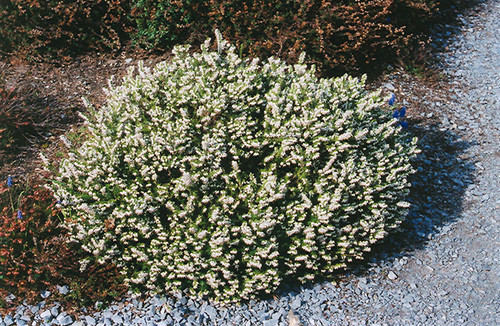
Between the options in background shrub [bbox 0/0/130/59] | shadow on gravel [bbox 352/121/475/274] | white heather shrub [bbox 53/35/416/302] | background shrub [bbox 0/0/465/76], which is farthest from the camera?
background shrub [bbox 0/0/130/59]

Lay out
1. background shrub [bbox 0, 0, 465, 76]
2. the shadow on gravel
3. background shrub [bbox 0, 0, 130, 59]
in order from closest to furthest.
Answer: the shadow on gravel < background shrub [bbox 0, 0, 465, 76] < background shrub [bbox 0, 0, 130, 59]

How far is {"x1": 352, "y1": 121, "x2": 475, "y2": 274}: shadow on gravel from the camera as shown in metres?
4.63

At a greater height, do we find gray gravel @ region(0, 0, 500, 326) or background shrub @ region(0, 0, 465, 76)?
background shrub @ region(0, 0, 465, 76)

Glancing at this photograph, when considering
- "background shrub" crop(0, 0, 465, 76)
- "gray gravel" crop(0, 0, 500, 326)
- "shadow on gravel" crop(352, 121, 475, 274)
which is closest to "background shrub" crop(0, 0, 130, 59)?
"background shrub" crop(0, 0, 465, 76)

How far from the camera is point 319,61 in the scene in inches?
238

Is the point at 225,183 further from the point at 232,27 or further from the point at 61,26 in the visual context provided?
the point at 61,26

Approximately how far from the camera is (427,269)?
4406 millimetres

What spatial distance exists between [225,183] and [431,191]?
89.7 inches

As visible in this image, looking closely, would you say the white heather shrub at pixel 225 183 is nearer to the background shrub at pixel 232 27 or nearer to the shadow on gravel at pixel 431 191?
the shadow on gravel at pixel 431 191

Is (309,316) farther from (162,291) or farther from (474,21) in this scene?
(474,21)

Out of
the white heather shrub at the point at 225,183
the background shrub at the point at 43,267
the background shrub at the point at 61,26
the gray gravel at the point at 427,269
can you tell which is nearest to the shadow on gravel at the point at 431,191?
the gray gravel at the point at 427,269

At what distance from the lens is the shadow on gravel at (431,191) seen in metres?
4.63

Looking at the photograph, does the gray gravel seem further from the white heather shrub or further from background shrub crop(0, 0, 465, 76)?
background shrub crop(0, 0, 465, 76)

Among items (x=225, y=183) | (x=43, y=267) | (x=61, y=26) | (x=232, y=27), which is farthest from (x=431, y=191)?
(x=61, y=26)
